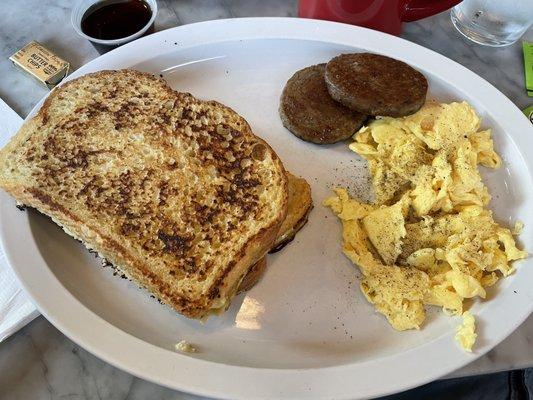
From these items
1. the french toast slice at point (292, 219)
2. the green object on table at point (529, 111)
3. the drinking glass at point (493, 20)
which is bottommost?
the green object on table at point (529, 111)

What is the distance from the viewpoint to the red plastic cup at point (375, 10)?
1.69 meters

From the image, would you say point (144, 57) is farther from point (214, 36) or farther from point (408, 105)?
point (408, 105)

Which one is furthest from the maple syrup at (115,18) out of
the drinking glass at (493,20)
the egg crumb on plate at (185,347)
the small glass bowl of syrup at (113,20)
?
the drinking glass at (493,20)

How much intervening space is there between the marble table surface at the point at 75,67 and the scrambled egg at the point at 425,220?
252 millimetres

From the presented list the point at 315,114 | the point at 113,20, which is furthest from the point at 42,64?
the point at 315,114

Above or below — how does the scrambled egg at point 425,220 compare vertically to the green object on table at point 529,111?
above

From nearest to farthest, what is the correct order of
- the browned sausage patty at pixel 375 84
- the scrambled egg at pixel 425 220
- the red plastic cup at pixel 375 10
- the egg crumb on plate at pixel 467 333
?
the egg crumb on plate at pixel 467 333
the scrambled egg at pixel 425 220
the browned sausage patty at pixel 375 84
the red plastic cup at pixel 375 10

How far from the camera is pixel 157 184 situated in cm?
133

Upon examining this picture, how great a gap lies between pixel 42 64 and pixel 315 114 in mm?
1068

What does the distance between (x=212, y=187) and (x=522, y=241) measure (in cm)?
90

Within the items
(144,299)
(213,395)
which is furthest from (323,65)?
(213,395)

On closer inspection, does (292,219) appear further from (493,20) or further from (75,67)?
(493,20)

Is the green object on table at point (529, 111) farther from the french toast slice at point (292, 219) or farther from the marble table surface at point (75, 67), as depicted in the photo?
the french toast slice at point (292, 219)

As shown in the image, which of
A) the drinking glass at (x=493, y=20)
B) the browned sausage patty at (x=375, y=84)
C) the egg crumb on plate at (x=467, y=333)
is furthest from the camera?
the drinking glass at (x=493, y=20)
